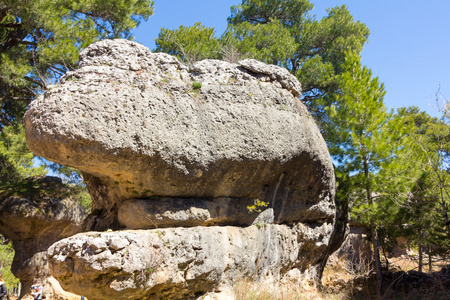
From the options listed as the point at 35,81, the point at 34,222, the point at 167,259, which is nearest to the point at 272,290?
the point at 167,259

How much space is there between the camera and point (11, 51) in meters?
11.2

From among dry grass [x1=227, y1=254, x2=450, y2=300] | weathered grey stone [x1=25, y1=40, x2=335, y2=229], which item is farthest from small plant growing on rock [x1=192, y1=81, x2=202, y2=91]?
dry grass [x1=227, y1=254, x2=450, y2=300]

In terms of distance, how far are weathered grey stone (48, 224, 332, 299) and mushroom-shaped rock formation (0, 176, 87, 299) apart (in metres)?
4.84

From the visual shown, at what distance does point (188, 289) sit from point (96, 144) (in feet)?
9.44

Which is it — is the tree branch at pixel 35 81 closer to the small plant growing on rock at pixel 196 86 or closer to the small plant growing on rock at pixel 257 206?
the small plant growing on rock at pixel 196 86

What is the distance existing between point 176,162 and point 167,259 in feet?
5.14

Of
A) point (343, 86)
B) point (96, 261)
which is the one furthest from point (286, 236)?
point (343, 86)

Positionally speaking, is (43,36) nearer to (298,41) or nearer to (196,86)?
(196,86)

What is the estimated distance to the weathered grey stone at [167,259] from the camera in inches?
195

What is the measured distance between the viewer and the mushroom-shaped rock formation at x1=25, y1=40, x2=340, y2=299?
17.4 ft

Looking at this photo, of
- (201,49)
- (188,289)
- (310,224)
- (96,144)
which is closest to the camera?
(96,144)

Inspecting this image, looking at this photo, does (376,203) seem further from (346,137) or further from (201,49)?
(201,49)

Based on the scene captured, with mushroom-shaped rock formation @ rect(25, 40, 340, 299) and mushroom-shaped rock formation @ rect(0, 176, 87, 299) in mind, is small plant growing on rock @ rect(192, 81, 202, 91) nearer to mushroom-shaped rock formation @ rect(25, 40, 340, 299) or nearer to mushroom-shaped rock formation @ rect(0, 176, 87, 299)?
mushroom-shaped rock formation @ rect(25, 40, 340, 299)

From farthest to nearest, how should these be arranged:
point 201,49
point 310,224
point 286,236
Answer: point 201,49 → point 310,224 → point 286,236
